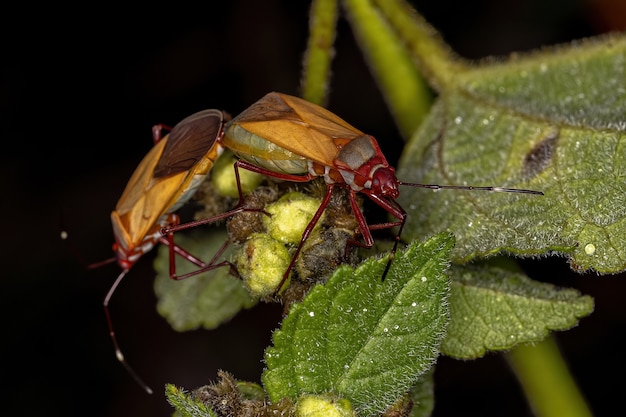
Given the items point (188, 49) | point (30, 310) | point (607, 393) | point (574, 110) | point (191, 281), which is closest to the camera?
point (574, 110)

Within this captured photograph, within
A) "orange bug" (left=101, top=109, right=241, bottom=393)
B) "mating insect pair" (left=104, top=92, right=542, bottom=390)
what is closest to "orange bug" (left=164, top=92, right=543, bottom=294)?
"mating insect pair" (left=104, top=92, right=542, bottom=390)

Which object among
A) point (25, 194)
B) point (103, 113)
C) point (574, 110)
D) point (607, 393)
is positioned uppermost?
point (574, 110)

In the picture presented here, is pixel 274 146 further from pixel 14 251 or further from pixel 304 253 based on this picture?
pixel 14 251

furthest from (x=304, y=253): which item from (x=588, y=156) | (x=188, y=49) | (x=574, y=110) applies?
(x=188, y=49)

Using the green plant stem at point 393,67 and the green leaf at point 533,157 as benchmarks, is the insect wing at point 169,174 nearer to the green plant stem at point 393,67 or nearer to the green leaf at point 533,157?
A: the green leaf at point 533,157

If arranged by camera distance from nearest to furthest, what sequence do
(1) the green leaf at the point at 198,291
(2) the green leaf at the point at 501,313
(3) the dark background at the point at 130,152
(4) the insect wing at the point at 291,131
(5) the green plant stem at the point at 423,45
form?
(2) the green leaf at the point at 501,313 < (4) the insect wing at the point at 291,131 < (1) the green leaf at the point at 198,291 < (5) the green plant stem at the point at 423,45 < (3) the dark background at the point at 130,152

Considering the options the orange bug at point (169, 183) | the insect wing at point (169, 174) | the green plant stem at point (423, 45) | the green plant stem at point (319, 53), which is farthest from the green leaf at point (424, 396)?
the green plant stem at point (423, 45)

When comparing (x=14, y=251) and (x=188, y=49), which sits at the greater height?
(x=188, y=49)

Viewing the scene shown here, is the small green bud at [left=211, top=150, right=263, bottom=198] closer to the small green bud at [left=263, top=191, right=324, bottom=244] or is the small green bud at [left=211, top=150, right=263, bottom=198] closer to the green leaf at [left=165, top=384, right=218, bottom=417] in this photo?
the small green bud at [left=263, top=191, right=324, bottom=244]
